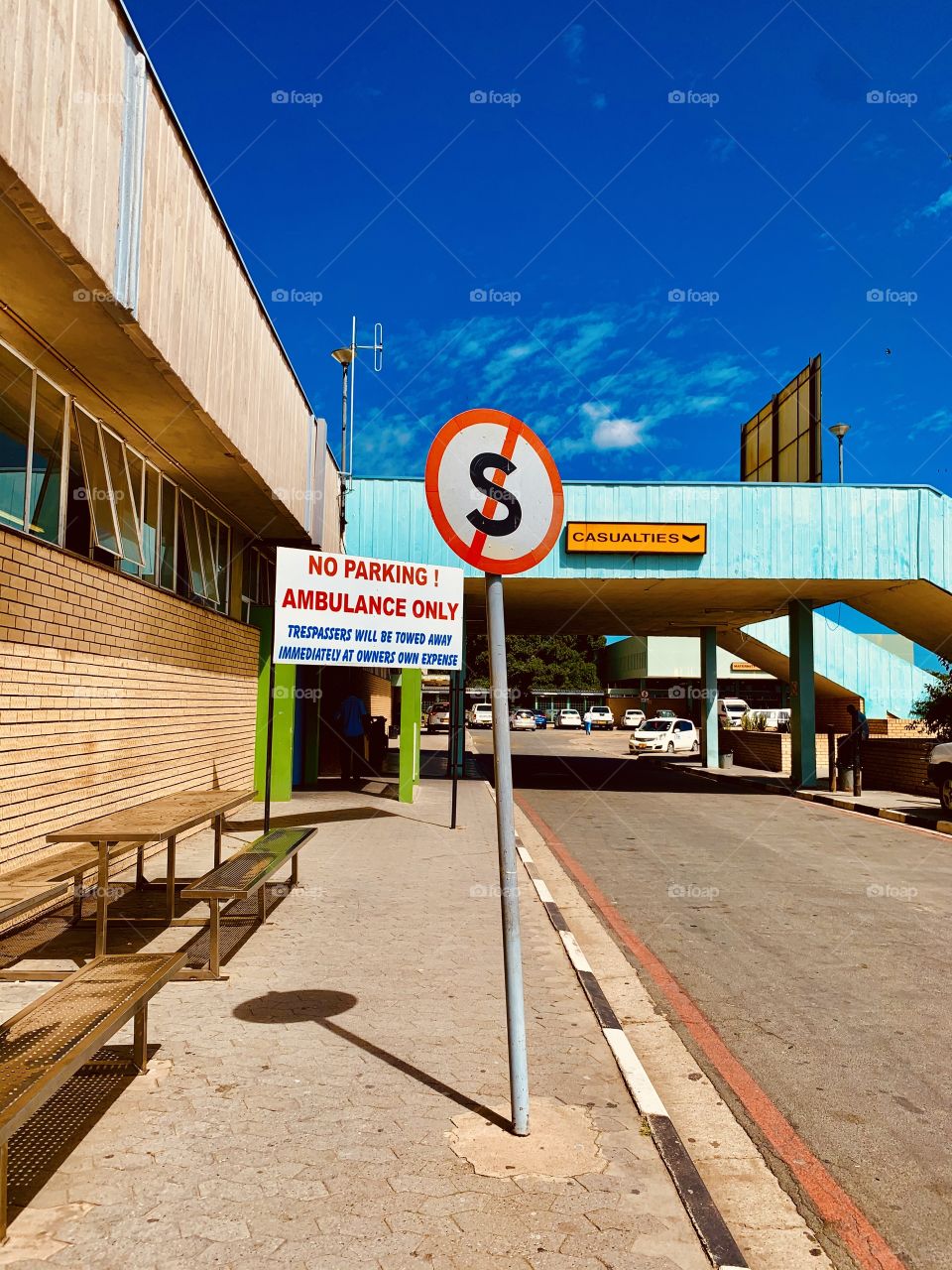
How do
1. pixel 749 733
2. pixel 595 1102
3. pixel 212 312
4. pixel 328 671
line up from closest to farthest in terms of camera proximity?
1. pixel 595 1102
2. pixel 212 312
3. pixel 328 671
4. pixel 749 733

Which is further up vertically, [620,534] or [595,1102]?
[620,534]

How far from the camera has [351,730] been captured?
1873 centimetres

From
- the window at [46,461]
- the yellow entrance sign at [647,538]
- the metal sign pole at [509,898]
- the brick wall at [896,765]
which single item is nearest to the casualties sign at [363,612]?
the window at [46,461]

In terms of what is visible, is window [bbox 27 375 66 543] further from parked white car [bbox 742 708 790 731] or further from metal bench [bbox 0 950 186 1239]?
parked white car [bbox 742 708 790 731]

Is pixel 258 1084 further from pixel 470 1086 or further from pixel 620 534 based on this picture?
pixel 620 534

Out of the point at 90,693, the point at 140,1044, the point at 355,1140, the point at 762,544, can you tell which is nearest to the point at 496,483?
the point at 355,1140

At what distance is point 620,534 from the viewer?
19828 mm

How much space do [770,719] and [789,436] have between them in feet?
89.8

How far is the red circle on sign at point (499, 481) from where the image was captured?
3.96 m

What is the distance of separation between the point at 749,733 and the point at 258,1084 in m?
28.8

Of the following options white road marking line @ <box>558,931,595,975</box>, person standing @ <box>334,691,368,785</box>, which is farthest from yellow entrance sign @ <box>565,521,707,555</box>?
white road marking line @ <box>558,931,595,975</box>

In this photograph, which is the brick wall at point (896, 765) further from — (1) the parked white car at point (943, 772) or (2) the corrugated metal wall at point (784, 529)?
(2) the corrugated metal wall at point (784, 529)

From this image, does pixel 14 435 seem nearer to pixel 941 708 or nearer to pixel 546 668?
pixel 941 708

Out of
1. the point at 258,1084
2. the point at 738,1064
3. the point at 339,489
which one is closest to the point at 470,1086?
the point at 258,1084
